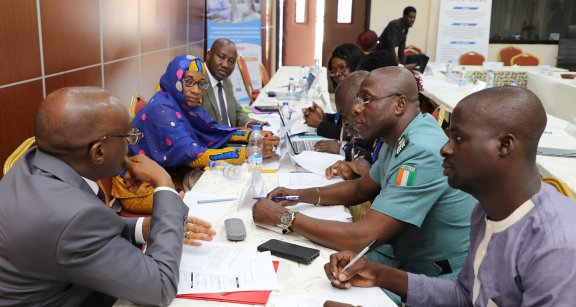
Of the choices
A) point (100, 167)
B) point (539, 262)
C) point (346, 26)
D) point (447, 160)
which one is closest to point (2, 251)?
point (100, 167)

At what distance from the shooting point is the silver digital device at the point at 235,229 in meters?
1.70

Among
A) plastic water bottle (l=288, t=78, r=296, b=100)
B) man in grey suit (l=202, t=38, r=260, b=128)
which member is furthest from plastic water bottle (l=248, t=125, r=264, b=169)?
plastic water bottle (l=288, t=78, r=296, b=100)

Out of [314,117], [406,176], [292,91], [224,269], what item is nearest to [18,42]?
[224,269]

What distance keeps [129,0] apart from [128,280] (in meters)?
3.04

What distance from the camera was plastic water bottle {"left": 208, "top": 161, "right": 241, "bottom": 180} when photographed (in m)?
2.42

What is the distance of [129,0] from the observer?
12.4 ft

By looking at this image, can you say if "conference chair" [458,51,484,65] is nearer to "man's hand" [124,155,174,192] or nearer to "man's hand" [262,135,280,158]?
"man's hand" [262,135,280,158]

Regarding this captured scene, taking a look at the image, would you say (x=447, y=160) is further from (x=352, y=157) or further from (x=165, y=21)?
(x=165, y=21)

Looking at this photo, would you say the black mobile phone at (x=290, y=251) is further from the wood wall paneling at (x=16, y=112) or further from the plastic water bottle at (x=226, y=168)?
the wood wall paneling at (x=16, y=112)

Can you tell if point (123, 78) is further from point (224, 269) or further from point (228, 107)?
point (224, 269)

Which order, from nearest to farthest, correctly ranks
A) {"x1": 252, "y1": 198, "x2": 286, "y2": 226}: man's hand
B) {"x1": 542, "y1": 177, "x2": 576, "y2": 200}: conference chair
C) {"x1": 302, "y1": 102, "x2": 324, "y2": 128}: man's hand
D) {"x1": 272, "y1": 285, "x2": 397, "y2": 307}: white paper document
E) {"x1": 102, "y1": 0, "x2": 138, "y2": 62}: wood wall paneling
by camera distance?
1. {"x1": 272, "y1": 285, "x2": 397, "y2": 307}: white paper document
2. {"x1": 542, "y1": 177, "x2": 576, "y2": 200}: conference chair
3. {"x1": 252, "y1": 198, "x2": 286, "y2": 226}: man's hand
4. {"x1": 102, "y1": 0, "x2": 138, "y2": 62}: wood wall paneling
5. {"x1": 302, "y1": 102, "x2": 324, "y2": 128}: man's hand

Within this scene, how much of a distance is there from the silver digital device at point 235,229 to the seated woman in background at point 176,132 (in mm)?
865

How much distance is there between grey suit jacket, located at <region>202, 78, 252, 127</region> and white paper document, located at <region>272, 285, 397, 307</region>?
8.25ft

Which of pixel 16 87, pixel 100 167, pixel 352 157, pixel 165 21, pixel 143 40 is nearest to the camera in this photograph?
pixel 100 167
